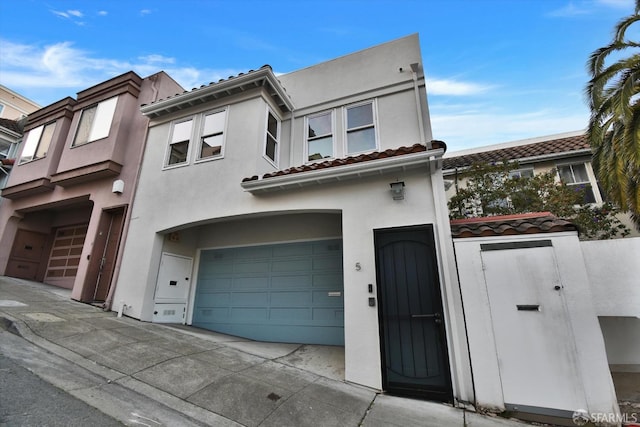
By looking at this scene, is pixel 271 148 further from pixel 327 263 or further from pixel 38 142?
pixel 38 142

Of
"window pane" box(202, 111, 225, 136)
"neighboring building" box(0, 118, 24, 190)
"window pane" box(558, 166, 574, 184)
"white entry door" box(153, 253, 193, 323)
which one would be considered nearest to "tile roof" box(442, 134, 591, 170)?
"window pane" box(558, 166, 574, 184)

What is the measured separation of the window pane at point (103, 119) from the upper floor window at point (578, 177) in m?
14.8

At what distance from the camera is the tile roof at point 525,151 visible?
952 cm

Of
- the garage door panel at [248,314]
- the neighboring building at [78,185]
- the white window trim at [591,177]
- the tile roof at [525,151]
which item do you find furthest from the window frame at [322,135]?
the white window trim at [591,177]

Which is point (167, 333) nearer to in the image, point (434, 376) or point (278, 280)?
point (278, 280)

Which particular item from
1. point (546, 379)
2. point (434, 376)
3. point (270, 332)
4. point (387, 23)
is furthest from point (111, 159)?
point (546, 379)

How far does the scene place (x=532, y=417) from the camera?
12.0 feet

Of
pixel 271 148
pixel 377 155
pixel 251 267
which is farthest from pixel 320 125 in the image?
pixel 251 267

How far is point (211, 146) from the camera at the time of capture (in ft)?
25.6

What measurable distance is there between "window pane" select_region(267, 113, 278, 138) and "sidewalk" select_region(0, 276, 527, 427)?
18.3 feet

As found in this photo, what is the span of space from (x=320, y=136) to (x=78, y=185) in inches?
325

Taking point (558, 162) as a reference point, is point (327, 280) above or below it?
below

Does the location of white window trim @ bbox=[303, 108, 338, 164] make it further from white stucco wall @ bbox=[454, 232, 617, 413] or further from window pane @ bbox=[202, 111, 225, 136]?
white stucco wall @ bbox=[454, 232, 617, 413]

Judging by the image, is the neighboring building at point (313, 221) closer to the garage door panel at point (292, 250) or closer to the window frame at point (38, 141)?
the garage door panel at point (292, 250)
